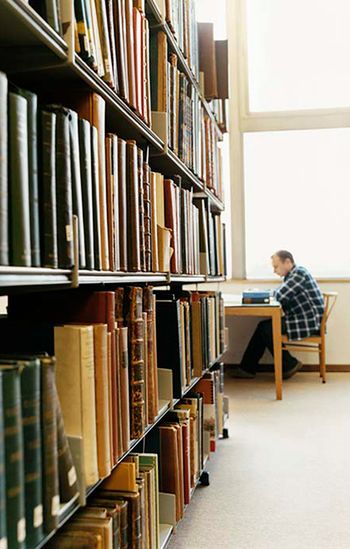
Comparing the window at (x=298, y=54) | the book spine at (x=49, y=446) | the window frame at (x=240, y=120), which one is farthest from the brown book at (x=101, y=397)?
the window at (x=298, y=54)

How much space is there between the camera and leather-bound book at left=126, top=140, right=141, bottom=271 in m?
1.40

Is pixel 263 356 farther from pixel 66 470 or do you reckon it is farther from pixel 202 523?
pixel 66 470

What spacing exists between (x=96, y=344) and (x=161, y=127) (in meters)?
0.89

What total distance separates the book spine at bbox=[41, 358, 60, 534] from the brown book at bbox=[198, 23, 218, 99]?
2219mm

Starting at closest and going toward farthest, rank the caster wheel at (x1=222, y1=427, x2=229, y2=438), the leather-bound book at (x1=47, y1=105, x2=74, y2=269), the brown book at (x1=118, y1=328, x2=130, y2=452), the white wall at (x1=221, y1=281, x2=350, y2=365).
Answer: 1. the leather-bound book at (x1=47, y1=105, x2=74, y2=269)
2. the brown book at (x1=118, y1=328, x2=130, y2=452)
3. the caster wheel at (x1=222, y1=427, x2=229, y2=438)
4. the white wall at (x1=221, y1=281, x2=350, y2=365)

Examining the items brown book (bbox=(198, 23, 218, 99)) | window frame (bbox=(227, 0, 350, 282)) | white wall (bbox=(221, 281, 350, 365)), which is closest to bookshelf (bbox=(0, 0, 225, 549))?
brown book (bbox=(198, 23, 218, 99))

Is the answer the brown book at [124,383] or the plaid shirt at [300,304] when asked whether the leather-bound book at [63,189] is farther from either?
the plaid shirt at [300,304]

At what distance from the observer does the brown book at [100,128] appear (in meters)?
1.15

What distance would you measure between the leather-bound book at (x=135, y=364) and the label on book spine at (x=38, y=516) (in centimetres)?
54

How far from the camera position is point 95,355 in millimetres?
1101

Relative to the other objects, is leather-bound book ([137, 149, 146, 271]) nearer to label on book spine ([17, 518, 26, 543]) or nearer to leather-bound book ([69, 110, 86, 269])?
leather-bound book ([69, 110, 86, 269])

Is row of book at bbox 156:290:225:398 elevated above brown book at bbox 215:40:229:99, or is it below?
below

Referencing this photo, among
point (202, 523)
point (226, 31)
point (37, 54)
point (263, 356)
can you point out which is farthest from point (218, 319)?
point (226, 31)

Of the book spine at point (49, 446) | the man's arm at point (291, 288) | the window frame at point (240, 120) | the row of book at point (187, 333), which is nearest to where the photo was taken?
the book spine at point (49, 446)
